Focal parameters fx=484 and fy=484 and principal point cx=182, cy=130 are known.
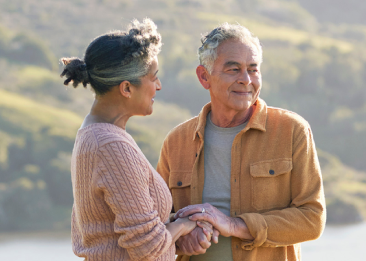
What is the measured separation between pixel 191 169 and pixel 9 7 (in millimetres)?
31893

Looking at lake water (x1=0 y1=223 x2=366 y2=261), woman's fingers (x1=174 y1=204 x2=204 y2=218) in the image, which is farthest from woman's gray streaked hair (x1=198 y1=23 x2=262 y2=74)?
lake water (x1=0 y1=223 x2=366 y2=261)

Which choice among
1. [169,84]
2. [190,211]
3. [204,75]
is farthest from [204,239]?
[169,84]

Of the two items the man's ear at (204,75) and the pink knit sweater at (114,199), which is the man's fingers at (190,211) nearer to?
the pink knit sweater at (114,199)

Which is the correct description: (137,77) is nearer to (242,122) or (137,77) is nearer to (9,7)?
(242,122)

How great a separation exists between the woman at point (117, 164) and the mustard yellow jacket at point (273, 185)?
542mm

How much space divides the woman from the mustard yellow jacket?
542 mm

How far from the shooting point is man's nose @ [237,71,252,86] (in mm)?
2613

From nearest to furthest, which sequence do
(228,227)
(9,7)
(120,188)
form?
(120,188)
(228,227)
(9,7)

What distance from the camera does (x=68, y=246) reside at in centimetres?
1630

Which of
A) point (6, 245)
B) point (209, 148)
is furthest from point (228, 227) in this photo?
point (6, 245)

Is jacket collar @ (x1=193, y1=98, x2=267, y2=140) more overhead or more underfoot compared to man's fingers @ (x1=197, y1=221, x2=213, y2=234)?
more overhead

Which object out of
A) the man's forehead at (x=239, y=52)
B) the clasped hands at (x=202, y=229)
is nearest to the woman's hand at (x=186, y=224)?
the clasped hands at (x=202, y=229)

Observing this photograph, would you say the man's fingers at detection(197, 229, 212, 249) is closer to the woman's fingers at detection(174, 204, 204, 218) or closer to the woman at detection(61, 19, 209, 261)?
the woman's fingers at detection(174, 204, 204, 218)

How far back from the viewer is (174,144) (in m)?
2.92
